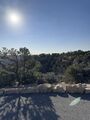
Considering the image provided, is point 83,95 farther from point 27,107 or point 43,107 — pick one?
point 27,107

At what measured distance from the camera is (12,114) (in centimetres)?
656

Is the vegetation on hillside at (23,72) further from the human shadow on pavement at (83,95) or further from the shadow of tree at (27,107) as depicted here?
the human shadow on pavement at (83,95)

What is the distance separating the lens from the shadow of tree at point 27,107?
20.7 feet

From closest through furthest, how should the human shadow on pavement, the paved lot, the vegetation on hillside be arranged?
the paved lot
the human shadow on pavement
the vegetation on hillside

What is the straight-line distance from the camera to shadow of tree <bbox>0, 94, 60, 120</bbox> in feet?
20.7

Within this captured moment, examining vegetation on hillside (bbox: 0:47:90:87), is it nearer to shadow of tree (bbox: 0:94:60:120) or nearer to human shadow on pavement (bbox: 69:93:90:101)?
shadow of tree (bbox: 0:94:60:120)

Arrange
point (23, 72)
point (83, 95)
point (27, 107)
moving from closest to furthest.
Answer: point (27, 107)
point (83, 95)
point (23, 72)

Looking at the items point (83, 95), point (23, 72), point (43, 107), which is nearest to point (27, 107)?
point (43, 107)

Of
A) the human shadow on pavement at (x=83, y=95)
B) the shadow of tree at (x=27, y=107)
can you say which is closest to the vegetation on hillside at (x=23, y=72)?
the shadow of tree at (x=27, y=107)

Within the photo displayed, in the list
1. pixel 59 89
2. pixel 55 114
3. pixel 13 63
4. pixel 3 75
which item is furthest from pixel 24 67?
pixel 55 114

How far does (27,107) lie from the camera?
7.15 meters

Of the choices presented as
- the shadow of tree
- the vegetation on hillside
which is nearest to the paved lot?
the shadow of tree

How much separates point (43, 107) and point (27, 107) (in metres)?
0.56

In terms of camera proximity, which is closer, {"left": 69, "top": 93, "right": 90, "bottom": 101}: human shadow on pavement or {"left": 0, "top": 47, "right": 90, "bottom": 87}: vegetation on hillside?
{"left": 69, "top": 93, "right": 90, "bottom": 101}: human shadow on pavement
